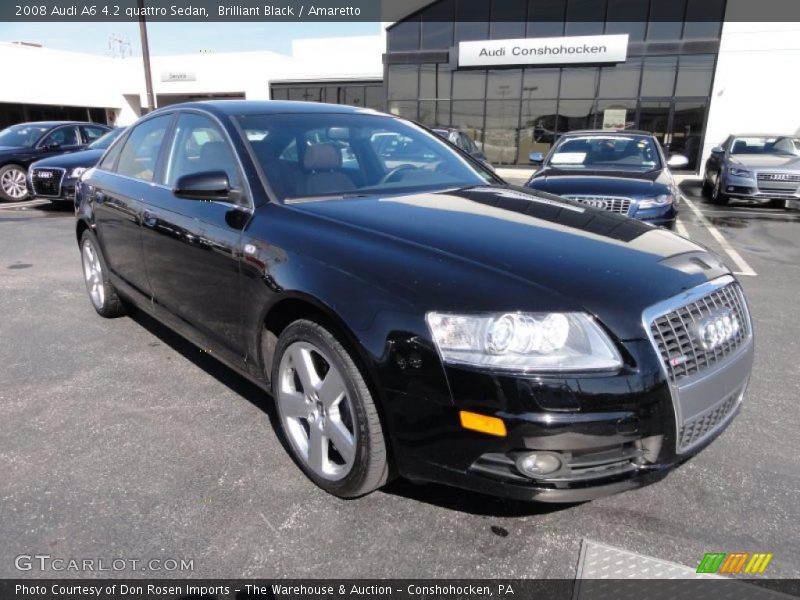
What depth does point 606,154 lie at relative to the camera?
7.96 m

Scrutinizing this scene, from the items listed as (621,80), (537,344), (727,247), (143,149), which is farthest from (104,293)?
(621,80)

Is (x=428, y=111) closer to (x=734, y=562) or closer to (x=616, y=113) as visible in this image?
(x=616, y=113)

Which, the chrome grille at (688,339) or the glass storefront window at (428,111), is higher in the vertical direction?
the glass storefront window at (428,111)

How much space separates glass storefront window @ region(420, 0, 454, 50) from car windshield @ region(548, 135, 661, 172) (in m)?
15.3

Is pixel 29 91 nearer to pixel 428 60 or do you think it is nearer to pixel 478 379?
pixel 428 60

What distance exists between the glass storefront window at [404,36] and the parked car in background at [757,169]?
1292cm

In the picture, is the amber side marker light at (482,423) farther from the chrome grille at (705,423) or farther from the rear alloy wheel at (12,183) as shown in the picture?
the rear alloy wheel at (12,183)

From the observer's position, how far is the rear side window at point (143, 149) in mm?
3684

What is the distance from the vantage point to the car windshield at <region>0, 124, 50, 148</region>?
36.4 feet

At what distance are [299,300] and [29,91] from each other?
3701cm

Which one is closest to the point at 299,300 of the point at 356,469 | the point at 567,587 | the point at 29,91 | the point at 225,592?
the point at 356,469

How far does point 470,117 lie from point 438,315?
70.1 ft

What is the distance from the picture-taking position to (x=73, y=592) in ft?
6.52

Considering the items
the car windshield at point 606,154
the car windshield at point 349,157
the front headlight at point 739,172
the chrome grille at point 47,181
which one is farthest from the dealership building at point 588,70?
the car windshield at point 349,157
